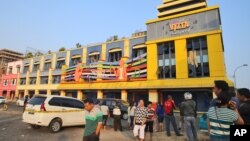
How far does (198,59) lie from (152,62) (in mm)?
6016

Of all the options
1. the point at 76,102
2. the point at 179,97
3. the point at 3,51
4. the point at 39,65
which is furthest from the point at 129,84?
the point at 3,51

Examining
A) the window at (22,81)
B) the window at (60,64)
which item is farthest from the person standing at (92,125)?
the window at (22,81)

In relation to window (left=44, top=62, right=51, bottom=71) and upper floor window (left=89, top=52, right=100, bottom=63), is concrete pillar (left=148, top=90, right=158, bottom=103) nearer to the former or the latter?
upper floor window (left=89, top=52, right=100, bottom=63)

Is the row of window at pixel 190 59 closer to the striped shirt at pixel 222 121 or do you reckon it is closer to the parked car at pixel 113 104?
the parked car at pixel 113 104

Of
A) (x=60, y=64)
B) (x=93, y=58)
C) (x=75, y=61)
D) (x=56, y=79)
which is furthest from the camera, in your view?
(x=60, y=64)

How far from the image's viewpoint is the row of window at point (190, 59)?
924 inches

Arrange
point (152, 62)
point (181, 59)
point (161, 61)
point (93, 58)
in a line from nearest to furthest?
point (181, 59)
point (161, 61)
point (152, 62)
point (93, 58)

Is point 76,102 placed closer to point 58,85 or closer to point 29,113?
point 29,113

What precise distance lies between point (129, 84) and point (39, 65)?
93.1ft

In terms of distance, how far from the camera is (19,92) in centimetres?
5025

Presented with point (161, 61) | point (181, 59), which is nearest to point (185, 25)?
point (181, 59)

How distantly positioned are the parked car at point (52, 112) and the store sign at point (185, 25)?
59.9ft

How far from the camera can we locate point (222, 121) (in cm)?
361

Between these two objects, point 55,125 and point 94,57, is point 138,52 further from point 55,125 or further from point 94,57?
point 55,125
